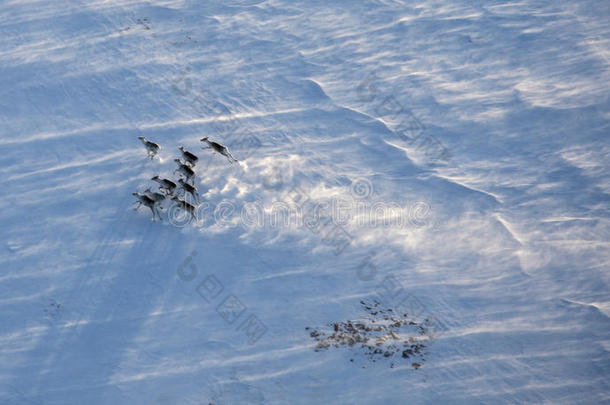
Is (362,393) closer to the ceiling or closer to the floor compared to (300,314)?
closer to the floor

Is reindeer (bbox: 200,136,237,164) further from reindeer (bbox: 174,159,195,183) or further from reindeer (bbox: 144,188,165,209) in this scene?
reindeer (bbox: 144,188,165,209)

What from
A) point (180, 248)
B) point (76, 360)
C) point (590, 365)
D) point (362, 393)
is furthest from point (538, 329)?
point (76, 360)

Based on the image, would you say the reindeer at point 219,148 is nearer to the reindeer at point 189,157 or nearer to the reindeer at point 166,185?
the reindeer at point 189,157

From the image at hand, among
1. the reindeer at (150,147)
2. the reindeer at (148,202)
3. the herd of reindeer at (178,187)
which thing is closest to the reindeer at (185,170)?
the herd of reindeer at (178,187)

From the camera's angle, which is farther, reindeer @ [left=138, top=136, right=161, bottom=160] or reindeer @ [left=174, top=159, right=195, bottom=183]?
reindeer @ [left=138, top=136, right=161, bottom=160]

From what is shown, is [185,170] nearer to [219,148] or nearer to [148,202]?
[219,148]

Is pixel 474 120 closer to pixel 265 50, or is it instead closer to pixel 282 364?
pixel 265 50

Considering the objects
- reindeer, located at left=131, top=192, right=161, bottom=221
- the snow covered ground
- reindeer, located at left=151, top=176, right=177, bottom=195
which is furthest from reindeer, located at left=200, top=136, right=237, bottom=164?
reindeer, located at left=131, top=192, right=161, bottom=221
